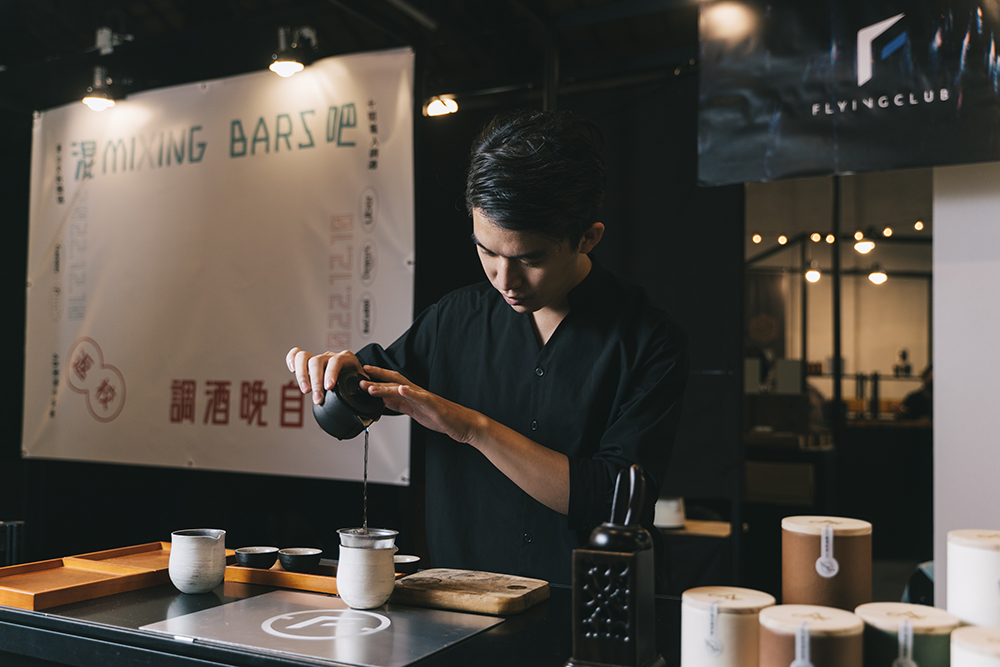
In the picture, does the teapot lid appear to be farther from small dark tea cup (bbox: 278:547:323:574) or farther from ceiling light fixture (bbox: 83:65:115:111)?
ceiling light fixture (bbox: 83:65:115:111)

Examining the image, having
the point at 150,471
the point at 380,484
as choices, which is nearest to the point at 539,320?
the point at 380,484

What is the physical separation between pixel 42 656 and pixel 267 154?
2512 mm

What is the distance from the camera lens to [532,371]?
189 cm

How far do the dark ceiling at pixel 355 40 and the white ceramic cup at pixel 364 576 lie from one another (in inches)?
80.4

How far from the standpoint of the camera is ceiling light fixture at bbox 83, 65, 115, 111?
3717 mm

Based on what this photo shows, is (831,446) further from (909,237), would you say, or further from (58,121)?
(909,237)

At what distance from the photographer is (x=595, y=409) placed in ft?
5.92

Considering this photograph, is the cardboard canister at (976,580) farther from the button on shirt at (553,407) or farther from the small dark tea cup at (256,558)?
the small dark tea cup at (256,558)

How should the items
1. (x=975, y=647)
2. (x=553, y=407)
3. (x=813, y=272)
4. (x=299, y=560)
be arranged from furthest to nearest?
(x=813, y=272), (x=553, y=407), (x=299, y=560), (x=975, y=647)

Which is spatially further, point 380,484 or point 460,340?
point 380,484

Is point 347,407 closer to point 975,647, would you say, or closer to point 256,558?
point 256,558

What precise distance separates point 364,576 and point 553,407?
634 mm

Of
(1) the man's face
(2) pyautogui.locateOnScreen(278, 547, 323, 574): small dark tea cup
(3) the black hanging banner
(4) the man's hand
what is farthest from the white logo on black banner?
(2) pyautogui.locateOnScreen(278, 547, 323, 574): small dark tea cup

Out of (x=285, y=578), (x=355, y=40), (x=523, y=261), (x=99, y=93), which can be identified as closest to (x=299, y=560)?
(x=285, y=578)
